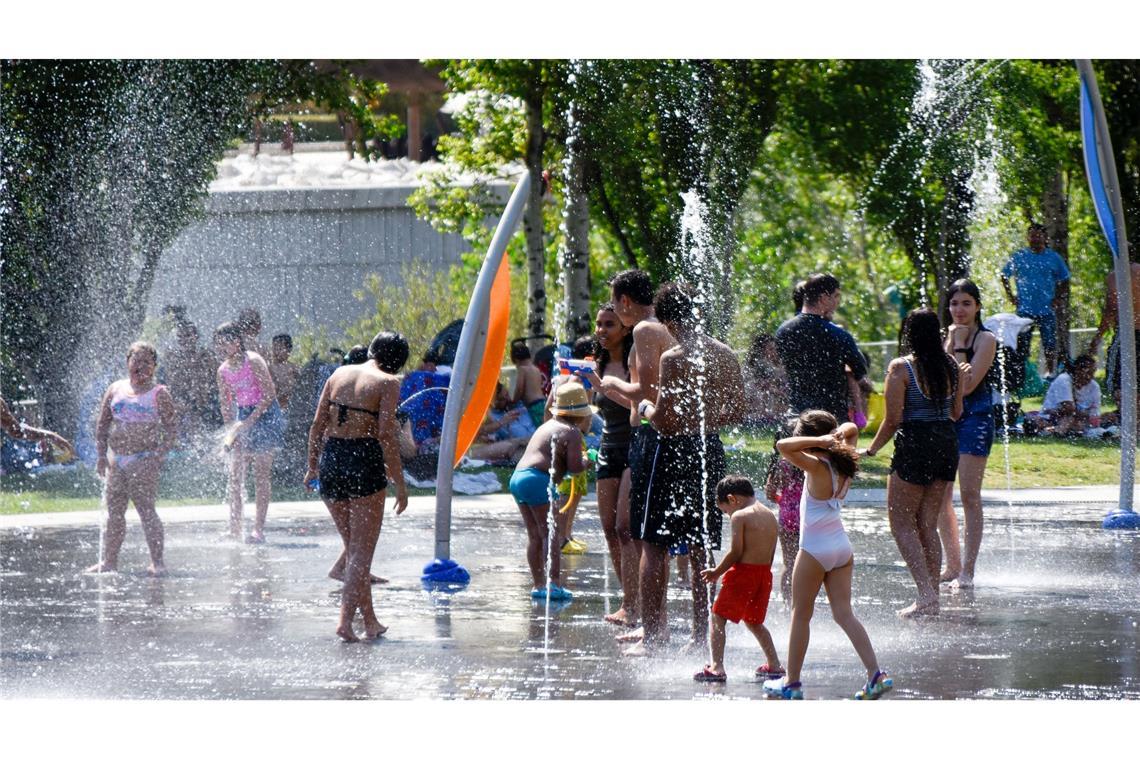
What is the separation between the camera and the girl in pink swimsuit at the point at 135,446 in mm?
10039

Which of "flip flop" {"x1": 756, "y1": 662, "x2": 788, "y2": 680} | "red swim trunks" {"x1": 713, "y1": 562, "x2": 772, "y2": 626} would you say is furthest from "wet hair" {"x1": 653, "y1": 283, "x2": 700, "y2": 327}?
"flip flop" {"x1": 756, "y1": 662, "x2": 788, "y2": 680}

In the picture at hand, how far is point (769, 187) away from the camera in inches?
958

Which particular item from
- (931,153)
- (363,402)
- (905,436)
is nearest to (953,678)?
(905,436)

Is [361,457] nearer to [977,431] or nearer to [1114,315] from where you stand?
[977,431]

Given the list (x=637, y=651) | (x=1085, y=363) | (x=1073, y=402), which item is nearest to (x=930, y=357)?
(x=637, y=651)

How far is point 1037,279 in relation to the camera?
17.1 m

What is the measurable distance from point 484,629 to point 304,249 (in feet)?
57.3

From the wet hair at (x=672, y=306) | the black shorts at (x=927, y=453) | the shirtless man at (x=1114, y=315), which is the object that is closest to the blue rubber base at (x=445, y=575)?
the wet hair at (x=672, y=306)

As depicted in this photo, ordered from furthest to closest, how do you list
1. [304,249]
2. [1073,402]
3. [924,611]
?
[304,249] < [1073,402] < [924,611]

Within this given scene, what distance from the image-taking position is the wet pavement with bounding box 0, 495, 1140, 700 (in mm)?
6695

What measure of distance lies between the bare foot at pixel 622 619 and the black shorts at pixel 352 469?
135 cm

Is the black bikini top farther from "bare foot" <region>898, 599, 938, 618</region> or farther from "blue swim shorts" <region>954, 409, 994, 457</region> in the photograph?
"blue swim shorts" <region>954, 409, 994, 457</region>

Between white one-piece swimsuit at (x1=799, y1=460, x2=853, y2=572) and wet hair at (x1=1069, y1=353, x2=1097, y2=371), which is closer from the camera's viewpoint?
white one-piece swimsuit at (x1=799, y1=460, x2=853, y2=572)

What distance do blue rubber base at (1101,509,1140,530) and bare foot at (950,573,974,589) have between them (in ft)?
8.87
